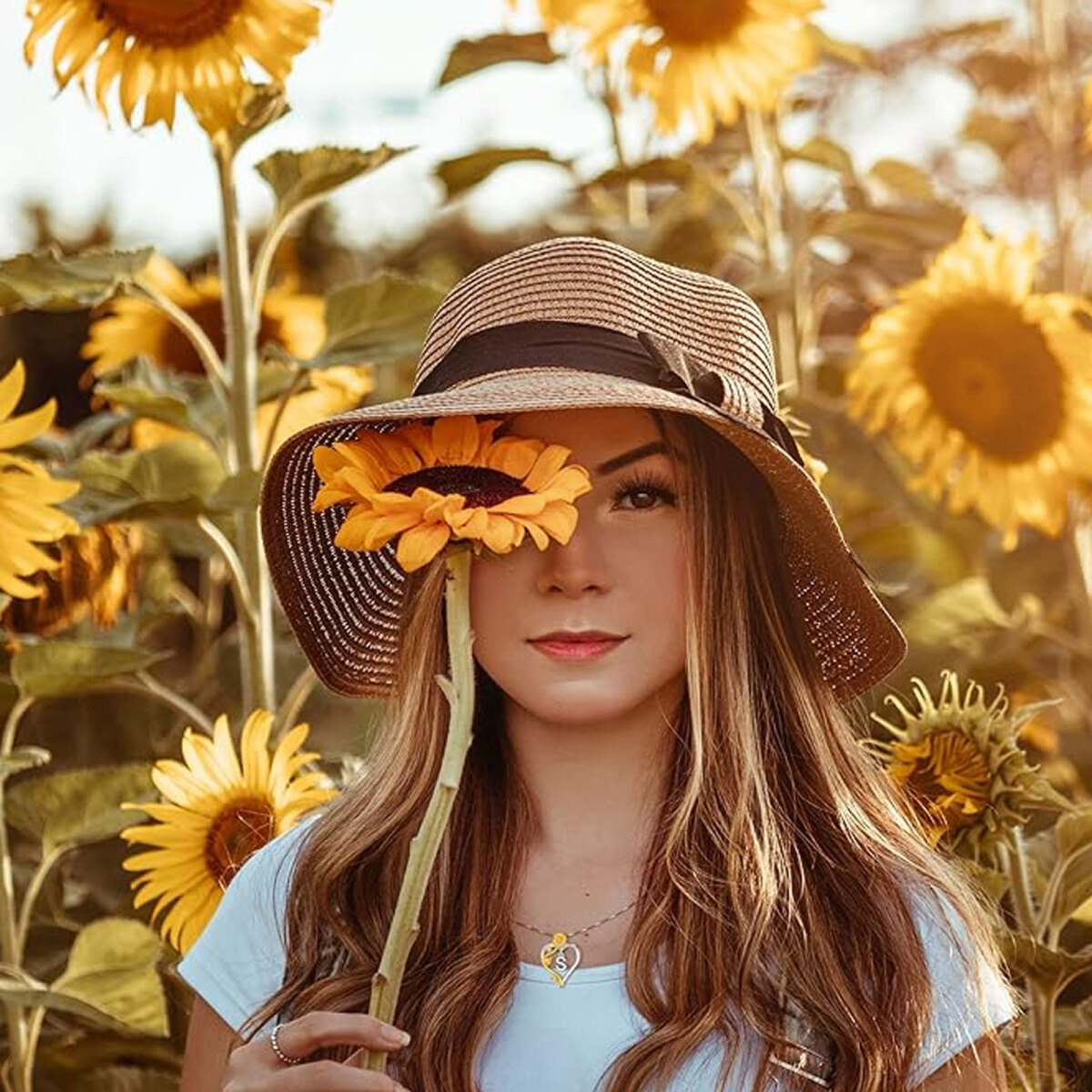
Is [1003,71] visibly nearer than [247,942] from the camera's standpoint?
No

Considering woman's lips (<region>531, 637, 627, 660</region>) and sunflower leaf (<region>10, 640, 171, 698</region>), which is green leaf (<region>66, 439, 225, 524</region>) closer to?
sunflower leaf (<region>10, 640, 171, 698</region>)

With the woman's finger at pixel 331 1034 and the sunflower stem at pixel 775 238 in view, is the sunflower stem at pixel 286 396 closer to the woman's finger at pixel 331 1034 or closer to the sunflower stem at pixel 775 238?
the sunflower stem at pixel 775 238

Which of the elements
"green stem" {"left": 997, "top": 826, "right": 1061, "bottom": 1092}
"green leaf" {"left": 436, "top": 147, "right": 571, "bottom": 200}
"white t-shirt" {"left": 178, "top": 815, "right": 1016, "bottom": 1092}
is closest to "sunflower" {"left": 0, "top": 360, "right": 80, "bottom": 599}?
"white t-shirt" {"left": 178, "top": 815, "right": 1016, "bottom": 1092}

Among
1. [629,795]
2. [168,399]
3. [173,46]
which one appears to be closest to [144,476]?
[168,399]

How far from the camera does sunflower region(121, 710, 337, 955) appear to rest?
233 centimetres

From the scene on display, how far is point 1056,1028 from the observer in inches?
90.2

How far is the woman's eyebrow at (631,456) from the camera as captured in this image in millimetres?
1938

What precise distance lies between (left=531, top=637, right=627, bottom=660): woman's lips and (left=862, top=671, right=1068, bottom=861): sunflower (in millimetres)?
401

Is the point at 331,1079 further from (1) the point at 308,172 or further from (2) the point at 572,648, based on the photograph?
(1) the point at 308,172

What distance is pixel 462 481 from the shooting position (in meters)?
1.74

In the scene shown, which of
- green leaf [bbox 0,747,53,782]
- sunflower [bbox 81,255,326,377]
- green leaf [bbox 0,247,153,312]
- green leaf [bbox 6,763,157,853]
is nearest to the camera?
green leaf [bbox 0,747,53,782]

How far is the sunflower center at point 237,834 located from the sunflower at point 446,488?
2.11 feet

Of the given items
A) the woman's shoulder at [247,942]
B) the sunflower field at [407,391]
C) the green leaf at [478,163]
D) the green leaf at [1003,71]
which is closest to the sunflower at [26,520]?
the sunflower field at [407,391]

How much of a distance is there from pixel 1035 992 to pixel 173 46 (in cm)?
134
